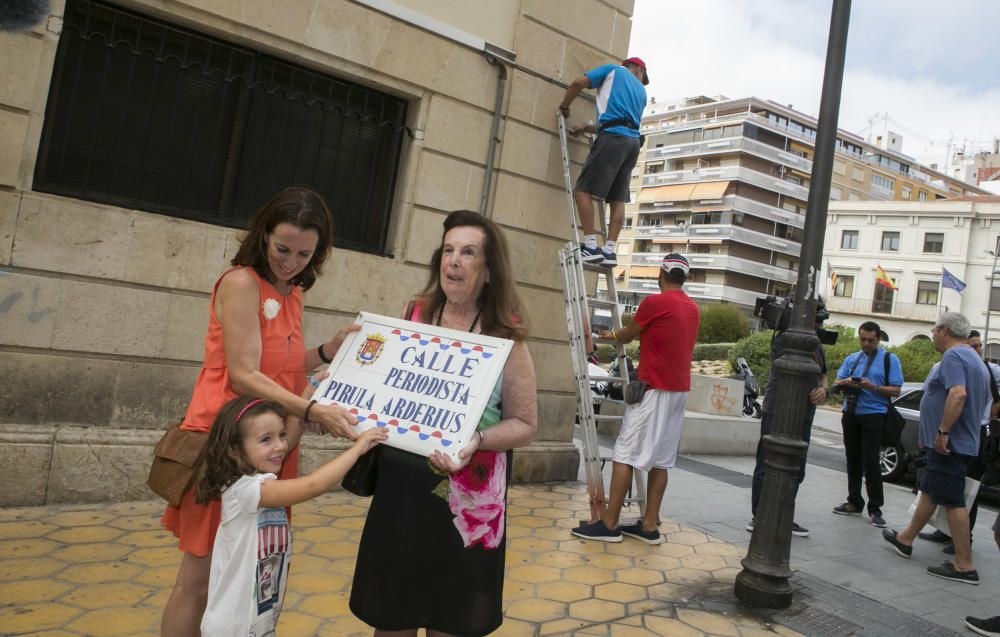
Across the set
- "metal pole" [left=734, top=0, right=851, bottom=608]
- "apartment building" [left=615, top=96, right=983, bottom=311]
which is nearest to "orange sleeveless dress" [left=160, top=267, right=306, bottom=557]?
"metal pole" [left=734, top=0, right=851, bottom=608]

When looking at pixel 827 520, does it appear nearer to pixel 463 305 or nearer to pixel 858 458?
pixel 858 458

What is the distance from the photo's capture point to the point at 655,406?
18.3ft

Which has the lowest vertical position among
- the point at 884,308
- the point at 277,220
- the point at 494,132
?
the point at 277,220

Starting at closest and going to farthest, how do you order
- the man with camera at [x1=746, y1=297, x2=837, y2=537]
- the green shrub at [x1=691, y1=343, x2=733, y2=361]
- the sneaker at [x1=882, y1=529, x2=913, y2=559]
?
the man with camera at [x1=746, y1=297, x2=837, y2=537] < the sneaker at [x1=882, y1=529, x2=913, y2=559] < the green shrub at [x1=691, y1=343, x2=733, y2=361]

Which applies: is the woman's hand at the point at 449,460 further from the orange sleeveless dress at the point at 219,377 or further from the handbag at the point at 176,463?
the handbag at the point at 176,463

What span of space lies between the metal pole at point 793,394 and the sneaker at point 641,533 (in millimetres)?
1035

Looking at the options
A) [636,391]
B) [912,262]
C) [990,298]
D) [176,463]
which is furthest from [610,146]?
[912,262]

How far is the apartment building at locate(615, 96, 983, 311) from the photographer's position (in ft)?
236

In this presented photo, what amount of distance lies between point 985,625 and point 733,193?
237ft

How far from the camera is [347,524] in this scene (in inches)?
205

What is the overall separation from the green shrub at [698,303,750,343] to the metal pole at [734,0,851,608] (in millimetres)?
40337

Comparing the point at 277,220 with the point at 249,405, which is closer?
the point at 249,405

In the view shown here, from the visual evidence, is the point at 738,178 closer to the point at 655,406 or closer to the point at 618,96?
the point at 618,96

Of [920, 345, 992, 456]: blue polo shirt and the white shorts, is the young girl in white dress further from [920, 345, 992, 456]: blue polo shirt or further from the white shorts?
[920, 345, 992, 456]: blue polo shirt
